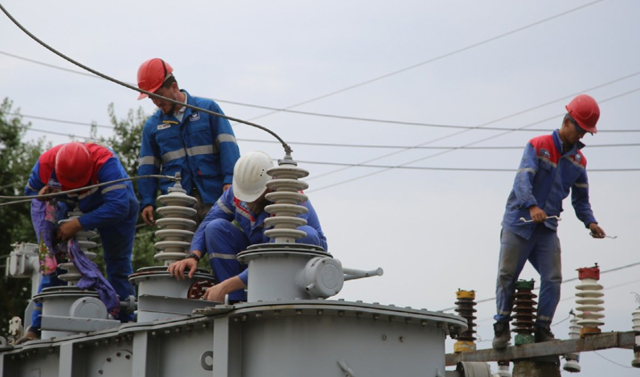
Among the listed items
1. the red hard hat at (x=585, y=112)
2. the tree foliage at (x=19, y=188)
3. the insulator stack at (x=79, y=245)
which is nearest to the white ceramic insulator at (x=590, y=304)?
the red hard hat at (x=585, y=112)

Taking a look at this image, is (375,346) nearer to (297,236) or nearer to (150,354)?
(297,236)

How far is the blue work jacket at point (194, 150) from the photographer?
884 cm

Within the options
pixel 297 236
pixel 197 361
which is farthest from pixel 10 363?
pixel 297 236

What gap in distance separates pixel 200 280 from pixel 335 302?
1.68 meters

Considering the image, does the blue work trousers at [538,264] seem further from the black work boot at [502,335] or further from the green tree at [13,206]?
the green tree at [13,206]

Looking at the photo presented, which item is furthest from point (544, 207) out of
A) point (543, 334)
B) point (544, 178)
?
point (543, 334)

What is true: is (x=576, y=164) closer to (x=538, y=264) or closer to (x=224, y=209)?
(x=538, y=264)

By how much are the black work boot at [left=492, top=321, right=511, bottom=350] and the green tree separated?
52.3 feet

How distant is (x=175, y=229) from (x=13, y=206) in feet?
60.5

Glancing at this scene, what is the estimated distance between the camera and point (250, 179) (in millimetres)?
6875

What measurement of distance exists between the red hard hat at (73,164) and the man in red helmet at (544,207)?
3.62 m

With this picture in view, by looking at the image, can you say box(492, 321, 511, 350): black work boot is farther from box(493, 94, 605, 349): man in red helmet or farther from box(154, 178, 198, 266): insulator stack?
box(154, 178, 198, 266): insulator stack

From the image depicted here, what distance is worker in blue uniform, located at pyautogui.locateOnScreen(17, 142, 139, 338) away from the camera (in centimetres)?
852

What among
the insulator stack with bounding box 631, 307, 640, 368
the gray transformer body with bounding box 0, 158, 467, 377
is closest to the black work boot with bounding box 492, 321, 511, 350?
the insulator stack with bounding box 631, 307, 640, 368
